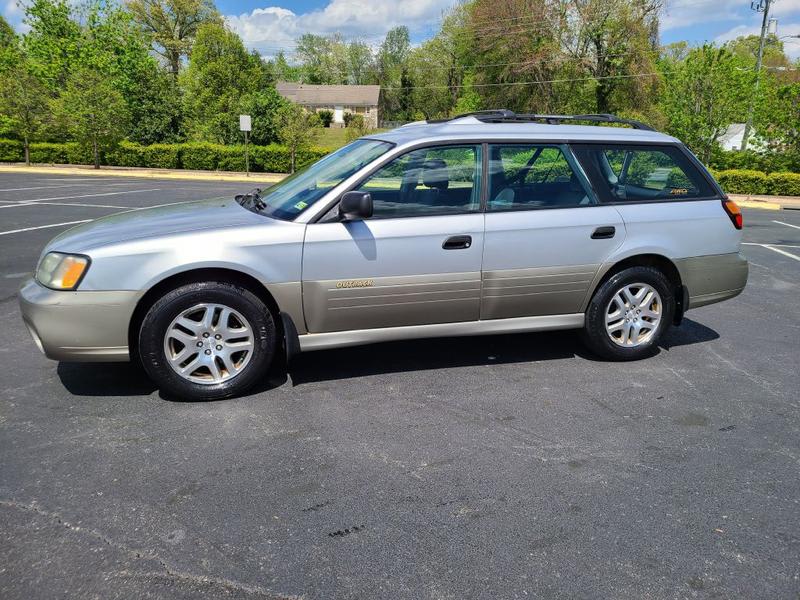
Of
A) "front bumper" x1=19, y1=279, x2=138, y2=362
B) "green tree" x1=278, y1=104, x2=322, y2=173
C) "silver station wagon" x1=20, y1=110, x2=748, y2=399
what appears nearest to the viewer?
"front bumper" x1=19, y1=279, x2=138, y2=362

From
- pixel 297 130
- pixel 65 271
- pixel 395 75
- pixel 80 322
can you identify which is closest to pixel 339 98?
pixel 395 75

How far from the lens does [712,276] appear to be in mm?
4816

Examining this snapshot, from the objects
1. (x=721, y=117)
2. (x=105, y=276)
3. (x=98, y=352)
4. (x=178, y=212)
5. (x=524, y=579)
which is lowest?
(x=524, y=579)

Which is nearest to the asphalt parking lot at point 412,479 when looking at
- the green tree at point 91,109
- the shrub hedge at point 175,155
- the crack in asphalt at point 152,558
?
the crack in asphalt at point 152,558

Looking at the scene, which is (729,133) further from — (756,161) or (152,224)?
(152,224)

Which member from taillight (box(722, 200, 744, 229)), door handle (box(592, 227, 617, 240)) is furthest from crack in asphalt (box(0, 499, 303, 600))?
taillight (box(722, 200, 744, 229))

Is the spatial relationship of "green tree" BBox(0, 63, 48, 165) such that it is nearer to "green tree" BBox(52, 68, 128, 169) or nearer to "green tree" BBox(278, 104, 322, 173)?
"green tree" BBox(52, 68, 128, 169)

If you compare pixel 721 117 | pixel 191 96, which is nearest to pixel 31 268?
pixel 721 117

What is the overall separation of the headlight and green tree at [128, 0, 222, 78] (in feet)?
180

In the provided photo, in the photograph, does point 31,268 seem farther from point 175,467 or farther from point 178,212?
point 175,467

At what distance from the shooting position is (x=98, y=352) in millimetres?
3629

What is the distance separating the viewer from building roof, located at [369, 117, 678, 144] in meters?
4.30

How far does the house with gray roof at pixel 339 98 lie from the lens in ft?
268

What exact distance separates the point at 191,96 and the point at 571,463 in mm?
36200
